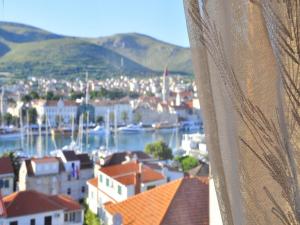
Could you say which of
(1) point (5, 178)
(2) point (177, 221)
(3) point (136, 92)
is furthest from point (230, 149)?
(3) point (136, 92)

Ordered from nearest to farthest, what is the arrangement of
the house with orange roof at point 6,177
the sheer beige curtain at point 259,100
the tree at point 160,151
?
the sheer beige curtain at point 259,100 < the house with orange roof at point 6,177 < the tree at point 160,151

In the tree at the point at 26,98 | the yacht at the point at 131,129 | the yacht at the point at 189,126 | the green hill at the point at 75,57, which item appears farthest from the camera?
the green hill at the point at 75,57

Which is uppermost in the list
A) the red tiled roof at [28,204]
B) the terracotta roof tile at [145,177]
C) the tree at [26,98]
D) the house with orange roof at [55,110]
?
the tree at [26,98]

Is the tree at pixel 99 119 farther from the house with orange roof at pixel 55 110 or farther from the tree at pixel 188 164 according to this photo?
the tree at pixel 188 164

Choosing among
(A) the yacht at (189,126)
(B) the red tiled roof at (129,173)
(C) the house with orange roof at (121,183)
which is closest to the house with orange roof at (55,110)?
(A) the yacht at (189,126)

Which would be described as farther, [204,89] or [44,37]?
[44,37]

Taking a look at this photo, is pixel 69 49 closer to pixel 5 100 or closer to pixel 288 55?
pixel 5 100

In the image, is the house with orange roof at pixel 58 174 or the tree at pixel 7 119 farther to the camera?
the tree at pixel 7 119
